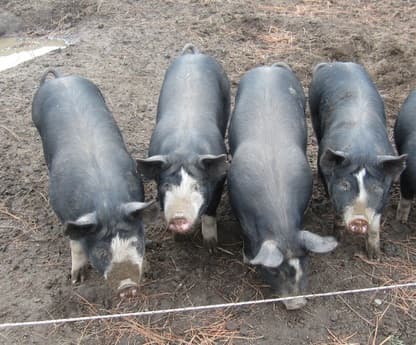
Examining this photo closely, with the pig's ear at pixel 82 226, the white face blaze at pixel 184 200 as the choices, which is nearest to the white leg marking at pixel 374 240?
the white face blaze at pixel 184 200

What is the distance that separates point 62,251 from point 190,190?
130cm

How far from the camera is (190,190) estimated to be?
3977mm

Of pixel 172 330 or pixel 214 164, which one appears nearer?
pixel 172 330

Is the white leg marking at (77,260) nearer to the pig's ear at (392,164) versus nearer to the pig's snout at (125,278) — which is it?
the pig's snout at (125,278)

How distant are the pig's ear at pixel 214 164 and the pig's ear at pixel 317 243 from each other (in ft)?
2.57

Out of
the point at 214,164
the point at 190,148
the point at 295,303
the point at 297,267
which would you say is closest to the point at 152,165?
the point at 190,148

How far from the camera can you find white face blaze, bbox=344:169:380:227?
3.93 meters

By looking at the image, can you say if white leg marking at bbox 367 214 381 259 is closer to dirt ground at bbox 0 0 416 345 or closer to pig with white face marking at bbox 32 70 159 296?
dirt ground at bbox 0 0 416 345

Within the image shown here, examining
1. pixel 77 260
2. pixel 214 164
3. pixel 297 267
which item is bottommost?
pixel 77 260

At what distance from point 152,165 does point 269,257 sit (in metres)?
1.13

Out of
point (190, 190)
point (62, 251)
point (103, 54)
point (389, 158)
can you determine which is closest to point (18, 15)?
point (103, 54)

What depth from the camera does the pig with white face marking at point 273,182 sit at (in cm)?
369

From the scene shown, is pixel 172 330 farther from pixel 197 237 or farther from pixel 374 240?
pixel 374 240

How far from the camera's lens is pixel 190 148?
4.14 m
